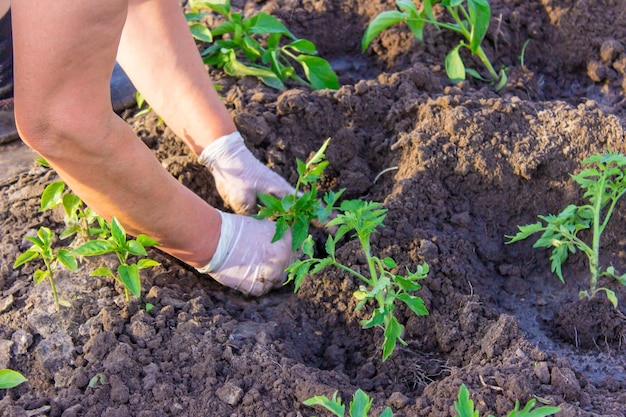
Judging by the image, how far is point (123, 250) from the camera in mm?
2170

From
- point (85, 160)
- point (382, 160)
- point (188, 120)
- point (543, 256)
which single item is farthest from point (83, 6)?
point (543, 256)

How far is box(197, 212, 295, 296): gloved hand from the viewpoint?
2400mm

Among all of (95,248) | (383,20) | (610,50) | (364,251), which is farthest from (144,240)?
(610,50)

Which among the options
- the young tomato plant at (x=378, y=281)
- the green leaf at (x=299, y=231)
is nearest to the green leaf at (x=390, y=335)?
the young tomato plant at (x=378, y=281)

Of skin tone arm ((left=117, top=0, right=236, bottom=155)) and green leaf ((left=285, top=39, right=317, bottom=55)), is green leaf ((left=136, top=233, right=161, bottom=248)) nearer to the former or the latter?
skin tone arm ((left=117, top=0, right=236, bottom=155))

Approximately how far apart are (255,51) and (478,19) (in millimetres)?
885

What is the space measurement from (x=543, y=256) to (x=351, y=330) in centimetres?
75

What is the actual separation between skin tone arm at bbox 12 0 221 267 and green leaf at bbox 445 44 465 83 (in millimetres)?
1191

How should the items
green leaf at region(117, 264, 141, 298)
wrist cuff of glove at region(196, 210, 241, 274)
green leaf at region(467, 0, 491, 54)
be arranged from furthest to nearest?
1. green leaf at region(467, 0, 491, 54)
2. wrist cuff of glove at region(196, 210, 241, 274)
3. green leaf at region(117, 264, 141, 298)

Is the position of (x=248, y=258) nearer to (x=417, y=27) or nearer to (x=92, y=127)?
(x=92, y=127)

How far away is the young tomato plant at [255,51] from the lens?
9.74 ft

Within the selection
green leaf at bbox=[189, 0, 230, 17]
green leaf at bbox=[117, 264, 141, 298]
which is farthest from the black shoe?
green leaf at bbox=[117, 264, 141, 298]

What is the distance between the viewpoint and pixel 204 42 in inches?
128

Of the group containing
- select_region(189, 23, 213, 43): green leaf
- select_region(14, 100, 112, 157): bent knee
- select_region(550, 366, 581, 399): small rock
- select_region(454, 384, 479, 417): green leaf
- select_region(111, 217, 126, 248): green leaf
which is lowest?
select_region(550, 366, 581, 399): small rock
